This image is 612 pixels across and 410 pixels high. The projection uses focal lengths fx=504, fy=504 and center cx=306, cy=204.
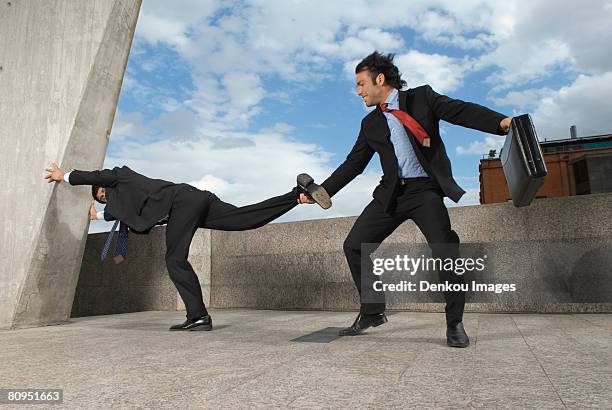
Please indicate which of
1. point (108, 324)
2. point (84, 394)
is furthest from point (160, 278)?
point (84, 394)

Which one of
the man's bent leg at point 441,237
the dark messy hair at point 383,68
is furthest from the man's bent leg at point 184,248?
the man's bent leg at point 441,237

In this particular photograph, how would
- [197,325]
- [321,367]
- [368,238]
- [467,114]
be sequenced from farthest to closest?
[197,325]
[368,238]
[467,114]
[321,367]

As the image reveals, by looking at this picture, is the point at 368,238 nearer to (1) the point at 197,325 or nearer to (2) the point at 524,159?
(2) the point at 524,159

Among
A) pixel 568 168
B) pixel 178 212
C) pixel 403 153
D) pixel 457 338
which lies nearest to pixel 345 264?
pixel 178 212

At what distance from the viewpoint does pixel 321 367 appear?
8.82ft

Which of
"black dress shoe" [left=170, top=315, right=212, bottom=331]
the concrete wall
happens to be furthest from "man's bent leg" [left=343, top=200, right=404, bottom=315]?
the concrete wall

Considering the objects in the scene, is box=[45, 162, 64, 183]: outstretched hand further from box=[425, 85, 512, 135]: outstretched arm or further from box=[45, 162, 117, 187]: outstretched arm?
box=[425, 85, 512, 135]: outstretched arm

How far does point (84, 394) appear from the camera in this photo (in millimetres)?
2201

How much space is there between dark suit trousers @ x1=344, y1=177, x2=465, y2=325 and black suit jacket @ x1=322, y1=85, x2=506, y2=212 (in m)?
0.10

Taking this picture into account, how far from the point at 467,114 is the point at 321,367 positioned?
2.03 meters

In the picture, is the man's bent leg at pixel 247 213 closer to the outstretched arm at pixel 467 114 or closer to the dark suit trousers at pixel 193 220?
the dark suit trousers at pixel 193 220

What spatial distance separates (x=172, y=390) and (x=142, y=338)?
2208 mm

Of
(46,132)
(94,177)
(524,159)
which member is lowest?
(524,159)

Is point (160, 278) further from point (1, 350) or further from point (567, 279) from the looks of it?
point (567, 279)
